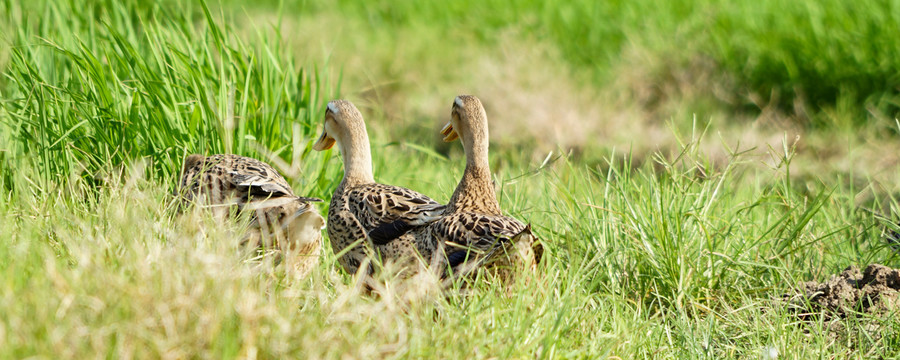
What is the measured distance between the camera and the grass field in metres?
2.78

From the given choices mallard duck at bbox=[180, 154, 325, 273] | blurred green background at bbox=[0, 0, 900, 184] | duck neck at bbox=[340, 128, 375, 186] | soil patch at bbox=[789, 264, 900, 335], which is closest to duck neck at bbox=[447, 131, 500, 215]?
mallard duck at bbox=[180, 154, 325, 273]

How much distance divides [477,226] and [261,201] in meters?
1.10

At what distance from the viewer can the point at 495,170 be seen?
24.8 ft

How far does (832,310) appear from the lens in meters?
3.86

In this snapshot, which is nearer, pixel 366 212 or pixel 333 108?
pixel 366 212

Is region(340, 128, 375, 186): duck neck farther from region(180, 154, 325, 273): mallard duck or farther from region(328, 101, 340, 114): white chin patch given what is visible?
region(180, 154, 325, 273): mallard duck

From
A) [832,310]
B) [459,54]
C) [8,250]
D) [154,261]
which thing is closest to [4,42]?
[8,250]

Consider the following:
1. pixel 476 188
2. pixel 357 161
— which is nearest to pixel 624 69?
pixel 357 161

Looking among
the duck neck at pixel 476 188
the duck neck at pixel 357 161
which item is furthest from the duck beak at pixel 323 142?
the duck neck at pixel 476 188

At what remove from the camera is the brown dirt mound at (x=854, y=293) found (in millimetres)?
3785

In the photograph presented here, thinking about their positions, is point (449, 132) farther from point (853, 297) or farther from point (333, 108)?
point (853, 297)

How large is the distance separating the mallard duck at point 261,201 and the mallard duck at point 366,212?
0.17m

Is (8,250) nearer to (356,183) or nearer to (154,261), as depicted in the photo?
(154,261)

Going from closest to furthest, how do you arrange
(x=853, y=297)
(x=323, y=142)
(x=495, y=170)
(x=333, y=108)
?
(x=853, y=297) < (x=333, y=108) < (x=323, y=142) < (x=495, y=170)
